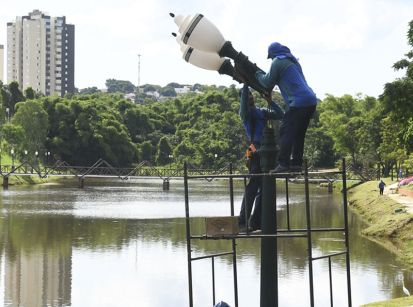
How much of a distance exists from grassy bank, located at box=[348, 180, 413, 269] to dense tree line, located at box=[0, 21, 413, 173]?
55.0ft

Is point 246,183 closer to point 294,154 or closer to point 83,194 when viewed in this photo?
point 294,154

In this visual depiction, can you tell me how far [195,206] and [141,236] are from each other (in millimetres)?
16802

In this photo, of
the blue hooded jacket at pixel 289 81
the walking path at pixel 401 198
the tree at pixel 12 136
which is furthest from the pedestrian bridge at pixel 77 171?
the blue hooded jacket at pixel 289 81

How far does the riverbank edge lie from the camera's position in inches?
1188

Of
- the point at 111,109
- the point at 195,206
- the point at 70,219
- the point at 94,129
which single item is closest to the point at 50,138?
the point at 94,129

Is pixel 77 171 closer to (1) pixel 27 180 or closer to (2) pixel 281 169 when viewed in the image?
(1) pixel 27 180

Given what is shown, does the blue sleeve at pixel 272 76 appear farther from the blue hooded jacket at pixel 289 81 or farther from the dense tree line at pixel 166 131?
the dense tree line at pixel 166 131

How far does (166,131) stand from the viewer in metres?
128

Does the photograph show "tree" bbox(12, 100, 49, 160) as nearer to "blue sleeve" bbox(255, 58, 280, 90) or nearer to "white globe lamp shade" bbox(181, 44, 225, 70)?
"white globe lamp shade" bbox(181, 44, 225, 70)

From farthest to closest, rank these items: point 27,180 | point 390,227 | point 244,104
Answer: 1. point 27,180
2. point 390,227
3. point 244,104

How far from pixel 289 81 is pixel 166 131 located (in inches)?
4746

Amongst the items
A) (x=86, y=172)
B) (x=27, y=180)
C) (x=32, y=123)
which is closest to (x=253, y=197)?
(x=86, y=172)

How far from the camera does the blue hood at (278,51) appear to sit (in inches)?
317

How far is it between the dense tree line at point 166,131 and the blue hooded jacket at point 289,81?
58.4m
